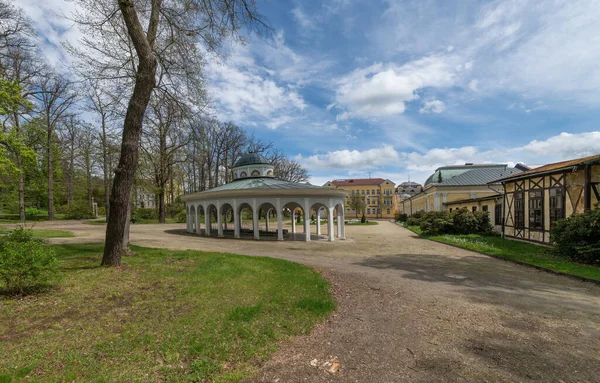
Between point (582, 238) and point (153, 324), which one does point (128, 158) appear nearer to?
point (153, 324)

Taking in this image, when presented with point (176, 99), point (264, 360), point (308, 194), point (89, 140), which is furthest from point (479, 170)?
point (89, 140)

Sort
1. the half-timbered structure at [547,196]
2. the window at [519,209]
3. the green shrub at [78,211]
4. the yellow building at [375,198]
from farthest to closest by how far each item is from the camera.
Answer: the yellow building at [375,198], the green shrub at [78,211], the window at [519,209], the half-timbered structure at [547,196]

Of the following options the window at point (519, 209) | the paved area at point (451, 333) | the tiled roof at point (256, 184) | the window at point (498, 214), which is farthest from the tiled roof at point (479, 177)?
the paved area at point (451, 333)

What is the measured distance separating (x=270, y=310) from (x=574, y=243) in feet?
40.8

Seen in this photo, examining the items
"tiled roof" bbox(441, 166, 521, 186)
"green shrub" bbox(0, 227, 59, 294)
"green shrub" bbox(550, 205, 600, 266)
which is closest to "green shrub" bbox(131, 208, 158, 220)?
"green shrub" bbox(0, 227, 59, 294)

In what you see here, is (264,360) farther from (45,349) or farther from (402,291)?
(402,291)

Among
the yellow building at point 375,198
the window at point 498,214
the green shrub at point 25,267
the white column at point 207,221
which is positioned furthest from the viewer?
the yellow building at point 375,198

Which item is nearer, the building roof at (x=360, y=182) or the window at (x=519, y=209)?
the window at (x=519, y=209)

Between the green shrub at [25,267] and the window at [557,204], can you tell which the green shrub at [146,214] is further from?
the window at [557,204]

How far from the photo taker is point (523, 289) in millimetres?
7285

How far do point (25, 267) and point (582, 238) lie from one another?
1668 cm

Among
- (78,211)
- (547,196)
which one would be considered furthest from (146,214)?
(547,196)

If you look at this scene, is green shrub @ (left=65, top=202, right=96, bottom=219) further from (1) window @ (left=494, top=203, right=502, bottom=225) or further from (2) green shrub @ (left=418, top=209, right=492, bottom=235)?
(1) window @ (left=494, top=203, right=502, bottom=225)

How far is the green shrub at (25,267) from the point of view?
488 cm
